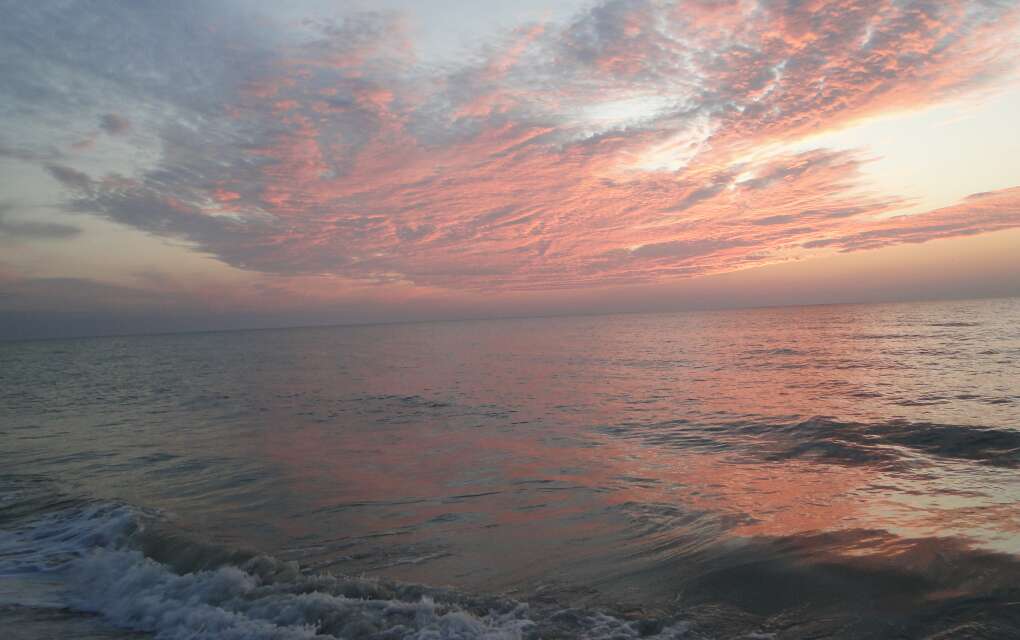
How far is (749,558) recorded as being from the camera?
8258mm

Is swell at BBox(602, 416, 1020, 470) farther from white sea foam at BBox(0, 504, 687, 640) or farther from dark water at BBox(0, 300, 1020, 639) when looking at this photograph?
white sea foam at BBox(0, 504, 687, 640)

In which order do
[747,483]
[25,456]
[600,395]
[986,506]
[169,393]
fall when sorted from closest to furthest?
[986,506], [747,483], [25,456], [600,395], [169,393]

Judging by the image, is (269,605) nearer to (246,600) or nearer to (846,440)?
(246,600)

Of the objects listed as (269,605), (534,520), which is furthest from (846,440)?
(269,605)

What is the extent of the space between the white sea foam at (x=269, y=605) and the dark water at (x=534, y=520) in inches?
1.4

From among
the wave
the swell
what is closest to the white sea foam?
the wave

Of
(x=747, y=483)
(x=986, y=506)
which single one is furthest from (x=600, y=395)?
(x=986, y=506)

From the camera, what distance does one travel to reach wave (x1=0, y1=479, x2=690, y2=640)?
6.52 metres

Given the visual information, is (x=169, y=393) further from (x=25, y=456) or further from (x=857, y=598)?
(x=857, y=598)

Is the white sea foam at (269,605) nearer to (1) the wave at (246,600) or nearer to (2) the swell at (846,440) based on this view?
(1) the wave at (246,600)

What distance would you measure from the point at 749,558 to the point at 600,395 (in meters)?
20.1

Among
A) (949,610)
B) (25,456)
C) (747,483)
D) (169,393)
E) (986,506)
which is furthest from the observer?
(169,393)

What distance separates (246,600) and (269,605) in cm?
51

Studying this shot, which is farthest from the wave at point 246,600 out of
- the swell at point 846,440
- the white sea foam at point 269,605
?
the swell at point 846,440
